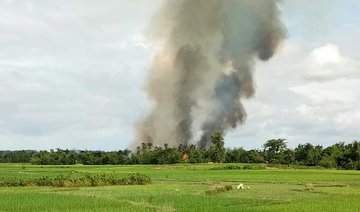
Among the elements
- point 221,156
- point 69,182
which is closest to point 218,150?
point 221,156

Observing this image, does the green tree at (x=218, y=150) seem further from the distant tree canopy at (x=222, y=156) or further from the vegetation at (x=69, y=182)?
the vegetation at (x=69, y=182)

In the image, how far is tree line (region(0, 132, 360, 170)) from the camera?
75444mm

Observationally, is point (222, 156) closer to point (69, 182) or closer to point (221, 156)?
point (221, 156)

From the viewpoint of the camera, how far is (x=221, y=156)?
8244 cm

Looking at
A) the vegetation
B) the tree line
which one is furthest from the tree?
the vegetation

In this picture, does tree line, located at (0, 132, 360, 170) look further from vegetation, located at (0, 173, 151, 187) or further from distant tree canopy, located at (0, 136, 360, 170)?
vegetation, located at (0, 173, 151, 187)

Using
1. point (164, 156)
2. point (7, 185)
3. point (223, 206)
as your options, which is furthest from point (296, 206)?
point (164, 156)

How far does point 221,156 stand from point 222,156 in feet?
0.57

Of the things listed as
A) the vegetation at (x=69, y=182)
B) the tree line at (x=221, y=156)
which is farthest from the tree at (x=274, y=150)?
the vegetation at (x=69, y=182)

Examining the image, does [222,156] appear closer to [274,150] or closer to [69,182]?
[274,150]

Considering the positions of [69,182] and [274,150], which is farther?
[274,150]

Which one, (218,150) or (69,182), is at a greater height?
(218,150)

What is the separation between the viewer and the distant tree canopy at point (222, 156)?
247 ft

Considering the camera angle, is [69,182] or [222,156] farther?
[222,156]
